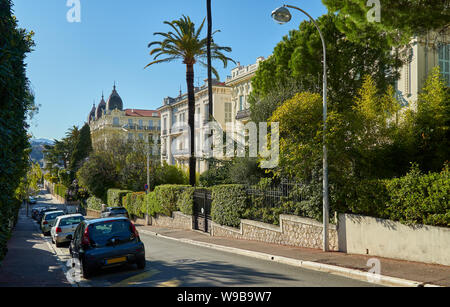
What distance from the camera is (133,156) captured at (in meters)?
41.1


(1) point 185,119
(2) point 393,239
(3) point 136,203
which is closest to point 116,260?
(2) point 393,239

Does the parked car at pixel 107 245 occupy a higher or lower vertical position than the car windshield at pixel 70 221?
higher

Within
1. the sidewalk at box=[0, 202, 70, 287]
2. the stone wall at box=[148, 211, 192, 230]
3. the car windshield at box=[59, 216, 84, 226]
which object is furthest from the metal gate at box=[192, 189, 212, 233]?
the sidewalk at box=[0, 202, 70, 287]

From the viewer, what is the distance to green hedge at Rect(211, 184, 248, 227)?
18534 millimetres

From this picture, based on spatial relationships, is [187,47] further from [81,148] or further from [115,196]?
[81,148]

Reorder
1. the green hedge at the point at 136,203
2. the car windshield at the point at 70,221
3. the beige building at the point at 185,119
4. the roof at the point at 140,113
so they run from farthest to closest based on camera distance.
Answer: the roof at the point at 140,113
the beige building at the point at 185,119
the green hedge at the point at 136,203
the car windshield at the point at 70,221

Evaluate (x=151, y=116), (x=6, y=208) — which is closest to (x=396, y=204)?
(x=6, y=208)

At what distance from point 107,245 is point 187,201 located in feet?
47.6

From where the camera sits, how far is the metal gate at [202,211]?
73.9 feet

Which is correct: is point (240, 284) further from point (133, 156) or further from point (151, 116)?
point (151, 116)

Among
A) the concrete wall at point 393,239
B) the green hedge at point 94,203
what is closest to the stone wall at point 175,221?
the concrete wall at point 393,239

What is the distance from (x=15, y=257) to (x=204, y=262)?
758cm

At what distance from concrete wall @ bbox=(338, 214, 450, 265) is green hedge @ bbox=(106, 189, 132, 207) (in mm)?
31259

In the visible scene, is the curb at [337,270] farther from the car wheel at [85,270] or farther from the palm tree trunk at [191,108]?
the palm tree trunk at [191,108]
